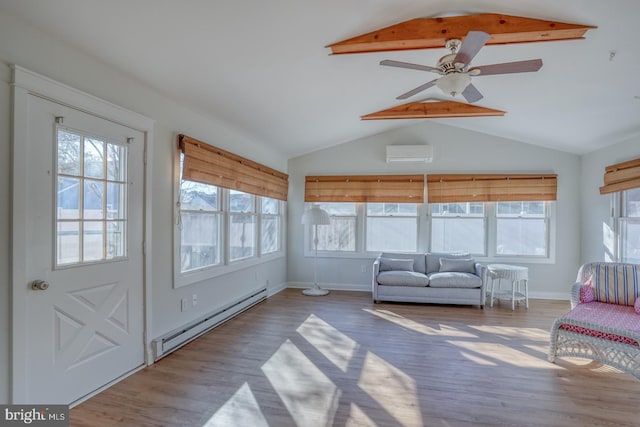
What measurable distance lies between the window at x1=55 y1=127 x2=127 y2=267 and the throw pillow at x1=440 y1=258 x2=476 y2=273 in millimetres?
4496

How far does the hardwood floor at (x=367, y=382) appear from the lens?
7.42 feet

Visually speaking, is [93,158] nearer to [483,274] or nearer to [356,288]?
[356,288]

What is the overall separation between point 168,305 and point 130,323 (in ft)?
1.53

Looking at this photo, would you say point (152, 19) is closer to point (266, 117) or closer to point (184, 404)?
point (266, 117)

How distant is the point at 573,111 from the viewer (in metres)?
4.10

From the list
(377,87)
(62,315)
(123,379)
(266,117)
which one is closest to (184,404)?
(123,379)

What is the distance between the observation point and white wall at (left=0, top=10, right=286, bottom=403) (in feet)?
6.33

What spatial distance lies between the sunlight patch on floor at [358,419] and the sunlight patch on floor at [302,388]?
12cm

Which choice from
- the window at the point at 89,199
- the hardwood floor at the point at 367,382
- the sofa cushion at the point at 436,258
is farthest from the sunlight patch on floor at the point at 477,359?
the window at the point at 89,199

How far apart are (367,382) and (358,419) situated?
1.66 ft

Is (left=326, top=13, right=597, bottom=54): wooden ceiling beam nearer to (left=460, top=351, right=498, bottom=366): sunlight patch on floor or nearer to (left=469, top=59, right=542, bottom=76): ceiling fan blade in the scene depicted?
(left=469, top=59, right=542, bottom=76): ceiling fan blade

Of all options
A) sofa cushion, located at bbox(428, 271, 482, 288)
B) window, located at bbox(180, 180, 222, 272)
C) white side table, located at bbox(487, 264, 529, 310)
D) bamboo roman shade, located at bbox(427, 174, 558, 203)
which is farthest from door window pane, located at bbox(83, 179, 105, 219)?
white side table, located at bbox(487, 264, 529, 310)

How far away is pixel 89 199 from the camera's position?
8.08 ft

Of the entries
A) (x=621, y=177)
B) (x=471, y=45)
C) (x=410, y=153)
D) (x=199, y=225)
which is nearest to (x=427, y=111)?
(x=410, y=153)
